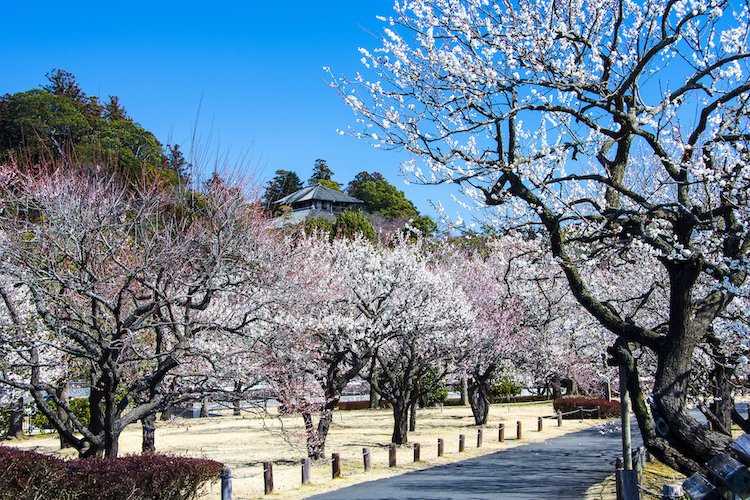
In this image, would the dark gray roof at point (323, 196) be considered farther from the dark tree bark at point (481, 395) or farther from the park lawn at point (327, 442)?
the dark tree bark at point (481, 395)

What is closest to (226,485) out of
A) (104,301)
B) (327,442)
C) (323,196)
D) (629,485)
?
(104,301)

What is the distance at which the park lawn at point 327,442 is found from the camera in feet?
50.0

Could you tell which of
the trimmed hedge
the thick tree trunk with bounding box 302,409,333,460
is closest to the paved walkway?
the thick tree trunk with bounding box 302,409,333,460

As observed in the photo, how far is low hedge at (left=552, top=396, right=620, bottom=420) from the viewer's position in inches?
1197

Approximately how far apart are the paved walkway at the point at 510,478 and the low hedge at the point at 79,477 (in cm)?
379

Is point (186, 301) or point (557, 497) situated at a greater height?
point (186, 301)

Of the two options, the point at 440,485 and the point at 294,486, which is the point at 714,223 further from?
the point at 294,486

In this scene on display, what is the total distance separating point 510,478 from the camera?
15273 millimetres

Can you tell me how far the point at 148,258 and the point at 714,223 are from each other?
827 centimetres

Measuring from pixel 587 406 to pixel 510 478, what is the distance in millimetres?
16840

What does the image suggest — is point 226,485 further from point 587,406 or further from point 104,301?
point 587,406

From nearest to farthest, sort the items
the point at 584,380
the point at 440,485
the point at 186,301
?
the point at 186,301, the point at 440,485, the point at 584,380

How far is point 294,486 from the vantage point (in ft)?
47.9

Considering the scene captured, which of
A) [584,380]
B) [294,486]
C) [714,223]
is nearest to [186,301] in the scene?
[294,486]
